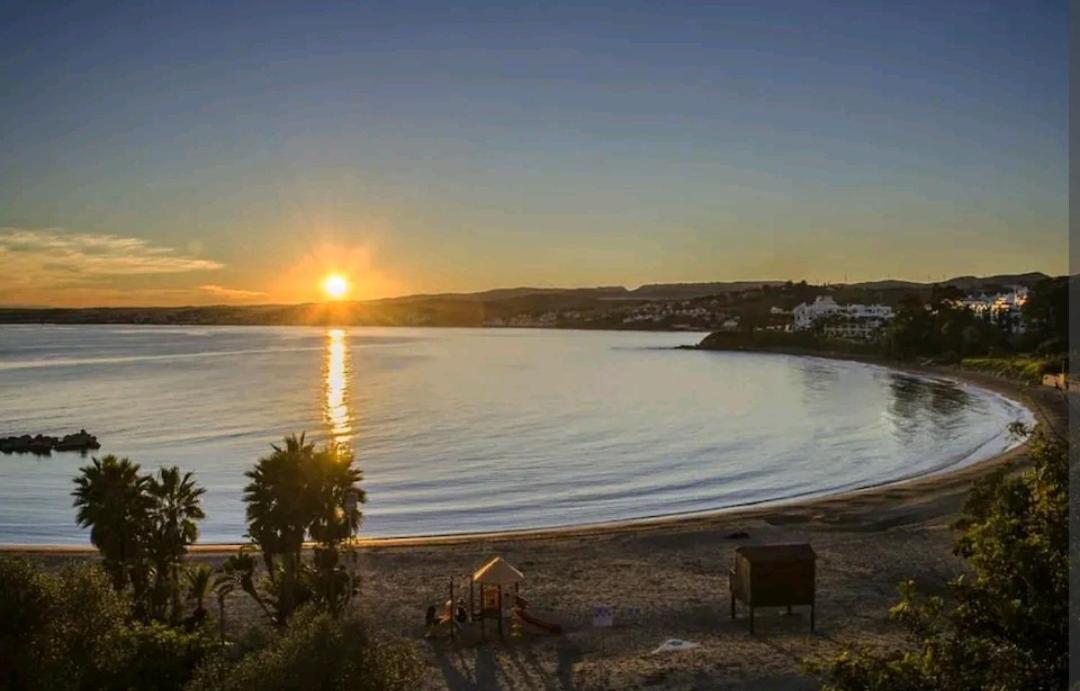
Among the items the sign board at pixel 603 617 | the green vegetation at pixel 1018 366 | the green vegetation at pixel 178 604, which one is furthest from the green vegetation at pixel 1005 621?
the green vegetation at pixel 1018 366

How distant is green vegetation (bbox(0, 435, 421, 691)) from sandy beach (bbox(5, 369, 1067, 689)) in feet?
10.6

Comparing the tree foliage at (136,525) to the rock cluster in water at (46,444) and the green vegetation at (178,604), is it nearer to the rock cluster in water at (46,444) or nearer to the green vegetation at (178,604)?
the green vegetation at (178,604)

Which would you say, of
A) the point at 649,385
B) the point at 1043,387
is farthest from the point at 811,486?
the point at 649,385

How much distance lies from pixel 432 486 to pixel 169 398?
161ft

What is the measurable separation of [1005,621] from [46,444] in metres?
59.3

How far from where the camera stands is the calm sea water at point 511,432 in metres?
39.0

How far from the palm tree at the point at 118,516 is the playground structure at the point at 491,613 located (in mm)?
6385

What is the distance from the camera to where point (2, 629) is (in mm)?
10898

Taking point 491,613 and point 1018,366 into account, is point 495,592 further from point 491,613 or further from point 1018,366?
point 1018,366

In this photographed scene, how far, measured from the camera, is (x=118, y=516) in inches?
711

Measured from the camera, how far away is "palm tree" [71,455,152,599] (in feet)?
59.1

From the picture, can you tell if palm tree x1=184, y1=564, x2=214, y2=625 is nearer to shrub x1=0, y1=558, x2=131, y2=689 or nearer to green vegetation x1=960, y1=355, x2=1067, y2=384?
shrub x1=0, y1=558, x2=131, y2=689

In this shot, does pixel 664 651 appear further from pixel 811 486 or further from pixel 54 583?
pixel 811 486

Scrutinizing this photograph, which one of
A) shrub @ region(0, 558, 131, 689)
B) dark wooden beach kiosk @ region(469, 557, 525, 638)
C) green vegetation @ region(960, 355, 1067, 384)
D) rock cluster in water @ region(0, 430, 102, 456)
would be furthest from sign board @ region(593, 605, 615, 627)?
green vegetation @ region(960, 355, 1067, 384)
